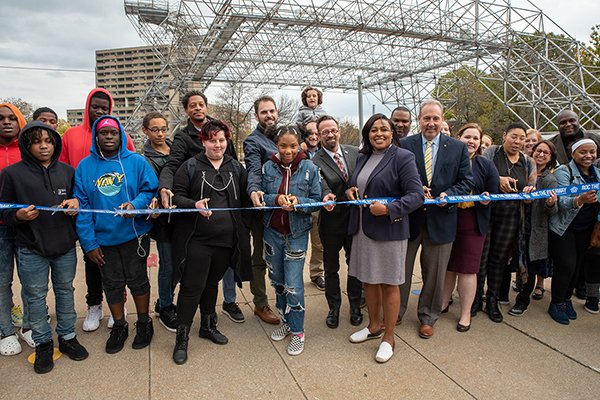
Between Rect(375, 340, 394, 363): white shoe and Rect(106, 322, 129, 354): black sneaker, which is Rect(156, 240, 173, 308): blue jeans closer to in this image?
Rect(106, 322, 129, 354): black sneaker

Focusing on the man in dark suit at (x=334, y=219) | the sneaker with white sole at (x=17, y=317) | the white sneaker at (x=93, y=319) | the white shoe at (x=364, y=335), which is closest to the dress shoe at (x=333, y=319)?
the man in dark suit at (x=334, y=219)

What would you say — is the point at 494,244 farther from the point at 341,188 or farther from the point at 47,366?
the point at 47,366

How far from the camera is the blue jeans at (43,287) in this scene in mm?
3078

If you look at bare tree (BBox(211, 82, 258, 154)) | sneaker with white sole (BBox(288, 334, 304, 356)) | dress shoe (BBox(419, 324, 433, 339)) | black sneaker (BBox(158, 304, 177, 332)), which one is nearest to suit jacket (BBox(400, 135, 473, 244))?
dress shoe (BBox(419, 324, 433, 339))

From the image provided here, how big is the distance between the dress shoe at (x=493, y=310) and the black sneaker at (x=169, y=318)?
323 centimetres

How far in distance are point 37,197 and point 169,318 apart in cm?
161

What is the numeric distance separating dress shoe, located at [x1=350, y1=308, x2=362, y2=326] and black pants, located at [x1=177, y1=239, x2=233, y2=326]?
143cm

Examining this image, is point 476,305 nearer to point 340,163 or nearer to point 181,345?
point 340,163

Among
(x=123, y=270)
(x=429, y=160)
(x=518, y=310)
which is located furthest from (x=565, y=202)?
(x=123, y=270)

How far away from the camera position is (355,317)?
3883 mm

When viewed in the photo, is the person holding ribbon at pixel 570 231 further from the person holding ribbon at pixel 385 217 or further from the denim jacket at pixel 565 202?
the person holding ribbon at pixel 385 217

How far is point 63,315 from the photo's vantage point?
326cm

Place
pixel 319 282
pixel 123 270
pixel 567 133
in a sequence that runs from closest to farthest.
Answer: pixel 123 270 < pixel 567 133 < pixel 319 282

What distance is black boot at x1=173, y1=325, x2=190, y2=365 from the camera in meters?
3.16
